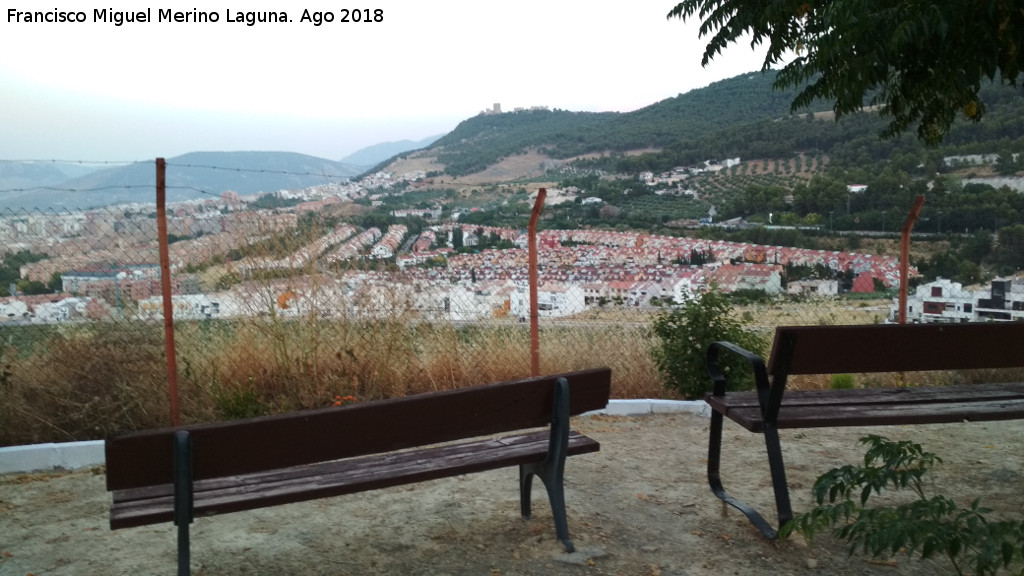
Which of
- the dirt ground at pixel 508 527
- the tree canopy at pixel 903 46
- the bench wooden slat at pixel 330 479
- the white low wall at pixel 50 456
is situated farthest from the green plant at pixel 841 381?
the white low wall at pixel 50 456

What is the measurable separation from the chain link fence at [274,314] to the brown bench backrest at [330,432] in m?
2.98

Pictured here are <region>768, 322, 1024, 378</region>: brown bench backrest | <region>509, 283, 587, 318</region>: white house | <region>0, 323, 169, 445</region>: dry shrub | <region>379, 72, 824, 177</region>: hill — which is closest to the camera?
<region>768, 322, 1024, 378</region>: brown bench backrest

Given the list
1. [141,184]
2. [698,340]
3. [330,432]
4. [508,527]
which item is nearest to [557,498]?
[508,527]

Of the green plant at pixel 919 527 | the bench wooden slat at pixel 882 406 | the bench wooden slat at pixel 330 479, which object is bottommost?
the bench wooden slat at pixel 330 479

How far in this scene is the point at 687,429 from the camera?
588cm

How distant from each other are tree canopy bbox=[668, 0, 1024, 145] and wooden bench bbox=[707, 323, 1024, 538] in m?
1.25

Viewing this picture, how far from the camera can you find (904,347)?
13.6 feet

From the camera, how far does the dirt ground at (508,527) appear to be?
3.54 meters

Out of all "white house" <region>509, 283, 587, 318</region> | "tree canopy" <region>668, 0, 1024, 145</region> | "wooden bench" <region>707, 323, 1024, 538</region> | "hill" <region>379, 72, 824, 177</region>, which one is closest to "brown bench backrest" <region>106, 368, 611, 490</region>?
"wooden bench" <region>707, 323, 1024, 538</region>

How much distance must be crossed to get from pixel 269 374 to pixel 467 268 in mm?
2183

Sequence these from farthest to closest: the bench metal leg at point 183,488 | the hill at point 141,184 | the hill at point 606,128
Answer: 1. the hill at point 606,128
2. the hill at point 141,184
3. the bench metal leg at point 183,488

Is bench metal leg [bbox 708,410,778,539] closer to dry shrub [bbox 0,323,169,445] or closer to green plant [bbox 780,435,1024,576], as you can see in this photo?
green plant [bbox 780,435,1024,576]

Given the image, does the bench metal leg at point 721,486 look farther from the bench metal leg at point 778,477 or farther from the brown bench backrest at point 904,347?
the brown bench backrest at point 904,347

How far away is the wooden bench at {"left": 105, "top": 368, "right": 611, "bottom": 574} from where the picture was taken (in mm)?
2877
